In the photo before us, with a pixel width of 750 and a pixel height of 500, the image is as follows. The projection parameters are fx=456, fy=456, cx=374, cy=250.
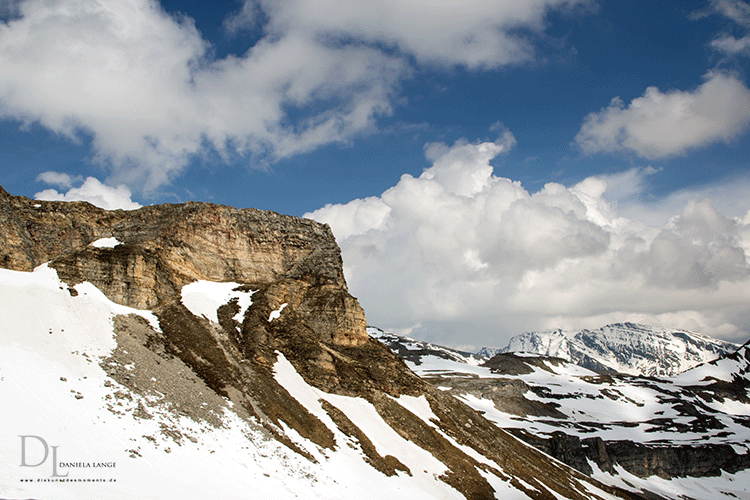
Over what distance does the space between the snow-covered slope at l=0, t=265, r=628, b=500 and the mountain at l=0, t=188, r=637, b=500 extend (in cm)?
16

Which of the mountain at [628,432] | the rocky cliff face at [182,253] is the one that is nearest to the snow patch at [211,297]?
the rocky cliff face at [182,253]

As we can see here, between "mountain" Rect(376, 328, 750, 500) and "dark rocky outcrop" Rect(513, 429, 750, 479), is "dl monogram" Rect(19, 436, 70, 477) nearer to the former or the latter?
"dark rocky outcrop" Rect(513, 429, 750, 479)

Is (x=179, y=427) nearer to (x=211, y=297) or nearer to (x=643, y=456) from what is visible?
(x=211, y=297)

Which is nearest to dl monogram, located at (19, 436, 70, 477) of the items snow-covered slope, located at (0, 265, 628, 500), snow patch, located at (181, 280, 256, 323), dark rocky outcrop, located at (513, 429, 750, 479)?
snow-covered slope, located at (0, 265, 628, 500)

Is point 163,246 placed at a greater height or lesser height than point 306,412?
greater

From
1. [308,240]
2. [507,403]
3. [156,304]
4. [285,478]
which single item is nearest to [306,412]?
[285,478]

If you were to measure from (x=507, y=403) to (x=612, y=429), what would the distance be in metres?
33.1

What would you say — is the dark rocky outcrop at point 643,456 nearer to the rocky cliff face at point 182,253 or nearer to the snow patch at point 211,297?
the rocky cliff face at point 182,253

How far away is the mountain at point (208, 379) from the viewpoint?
88.3 feet

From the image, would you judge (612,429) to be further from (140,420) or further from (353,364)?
(140,420)

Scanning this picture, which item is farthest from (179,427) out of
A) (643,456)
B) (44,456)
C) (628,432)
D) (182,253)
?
(628,432)

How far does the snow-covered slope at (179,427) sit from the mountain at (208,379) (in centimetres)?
16

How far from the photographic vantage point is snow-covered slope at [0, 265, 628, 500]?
2445 cm

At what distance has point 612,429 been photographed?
142 metres
